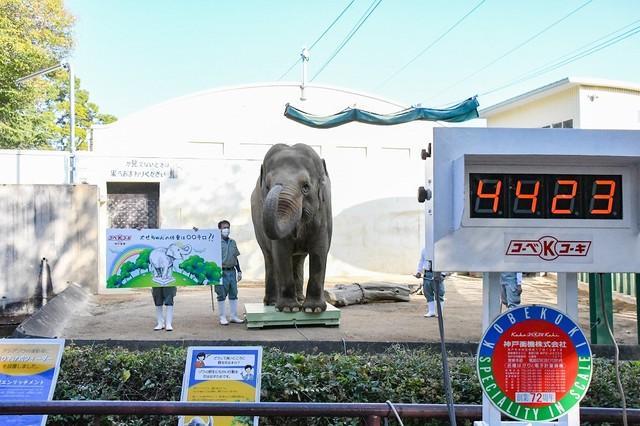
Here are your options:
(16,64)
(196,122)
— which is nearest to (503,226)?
(196,122)

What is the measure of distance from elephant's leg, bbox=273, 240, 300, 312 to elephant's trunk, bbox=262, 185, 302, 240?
0.77 metres

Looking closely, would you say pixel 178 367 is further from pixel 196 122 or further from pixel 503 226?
pixel 196 122

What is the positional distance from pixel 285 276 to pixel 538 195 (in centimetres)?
633

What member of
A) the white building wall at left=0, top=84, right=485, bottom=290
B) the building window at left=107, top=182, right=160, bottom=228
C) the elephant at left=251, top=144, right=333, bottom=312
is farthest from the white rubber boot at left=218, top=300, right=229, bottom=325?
the building window at left=107, top=182, right=160, bottom=228

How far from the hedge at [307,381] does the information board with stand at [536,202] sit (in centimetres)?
200

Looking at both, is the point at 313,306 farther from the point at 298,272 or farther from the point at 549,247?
the point at 549,247

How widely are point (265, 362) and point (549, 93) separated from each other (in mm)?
16932

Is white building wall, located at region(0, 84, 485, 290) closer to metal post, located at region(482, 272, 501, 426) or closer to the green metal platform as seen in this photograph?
the green metal platform

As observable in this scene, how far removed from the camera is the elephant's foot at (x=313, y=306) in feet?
28.6

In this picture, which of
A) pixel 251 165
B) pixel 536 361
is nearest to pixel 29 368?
pixel 536 361

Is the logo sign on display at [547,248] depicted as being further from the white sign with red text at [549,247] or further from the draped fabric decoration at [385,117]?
the draped fabric decoration at [385,117]

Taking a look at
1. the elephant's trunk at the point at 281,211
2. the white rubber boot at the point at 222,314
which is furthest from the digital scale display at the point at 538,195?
the white rubber boot at the point at 222,314

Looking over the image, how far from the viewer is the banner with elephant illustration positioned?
8.48 metres

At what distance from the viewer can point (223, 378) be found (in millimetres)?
3887
